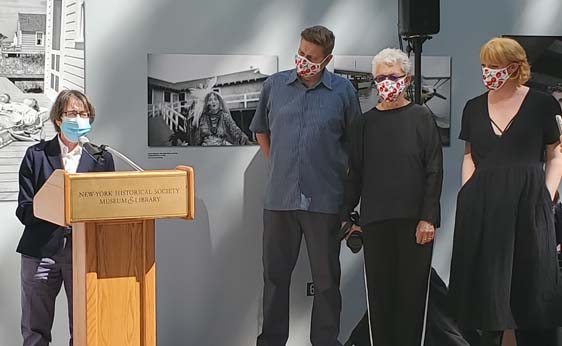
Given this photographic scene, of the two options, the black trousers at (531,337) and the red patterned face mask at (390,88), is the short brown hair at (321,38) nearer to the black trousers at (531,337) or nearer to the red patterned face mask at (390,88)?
the red patterned face mask at (390,88)

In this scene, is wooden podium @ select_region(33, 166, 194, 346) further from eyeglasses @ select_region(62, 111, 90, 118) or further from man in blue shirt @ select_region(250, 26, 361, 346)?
man in blue shirt @ select_region(250, 26, 361, 346)

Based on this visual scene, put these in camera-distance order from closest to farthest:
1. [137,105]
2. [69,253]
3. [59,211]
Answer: [59,211] → [69,253] → [137,105]

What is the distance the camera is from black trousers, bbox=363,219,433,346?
12.7ft

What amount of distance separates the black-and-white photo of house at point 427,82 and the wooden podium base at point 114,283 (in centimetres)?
205

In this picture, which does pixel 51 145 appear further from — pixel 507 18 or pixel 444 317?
pixel 507 18

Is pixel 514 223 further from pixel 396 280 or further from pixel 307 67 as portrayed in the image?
pixel 307 67

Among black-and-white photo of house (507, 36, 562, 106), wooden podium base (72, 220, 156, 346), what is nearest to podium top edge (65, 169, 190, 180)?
wooden podium base (72, 220, 156, 346)

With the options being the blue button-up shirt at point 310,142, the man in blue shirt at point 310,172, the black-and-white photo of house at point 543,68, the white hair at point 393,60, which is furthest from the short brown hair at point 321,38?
the black-and-white photo of house at point 543,68

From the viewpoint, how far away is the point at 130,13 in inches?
175

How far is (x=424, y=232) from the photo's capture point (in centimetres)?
382

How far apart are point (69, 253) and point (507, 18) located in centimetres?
293

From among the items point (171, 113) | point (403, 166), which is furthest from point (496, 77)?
point (171, 113)

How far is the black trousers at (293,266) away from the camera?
4.24 metres

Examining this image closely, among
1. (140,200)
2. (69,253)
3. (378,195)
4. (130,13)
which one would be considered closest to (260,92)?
(130,13)
